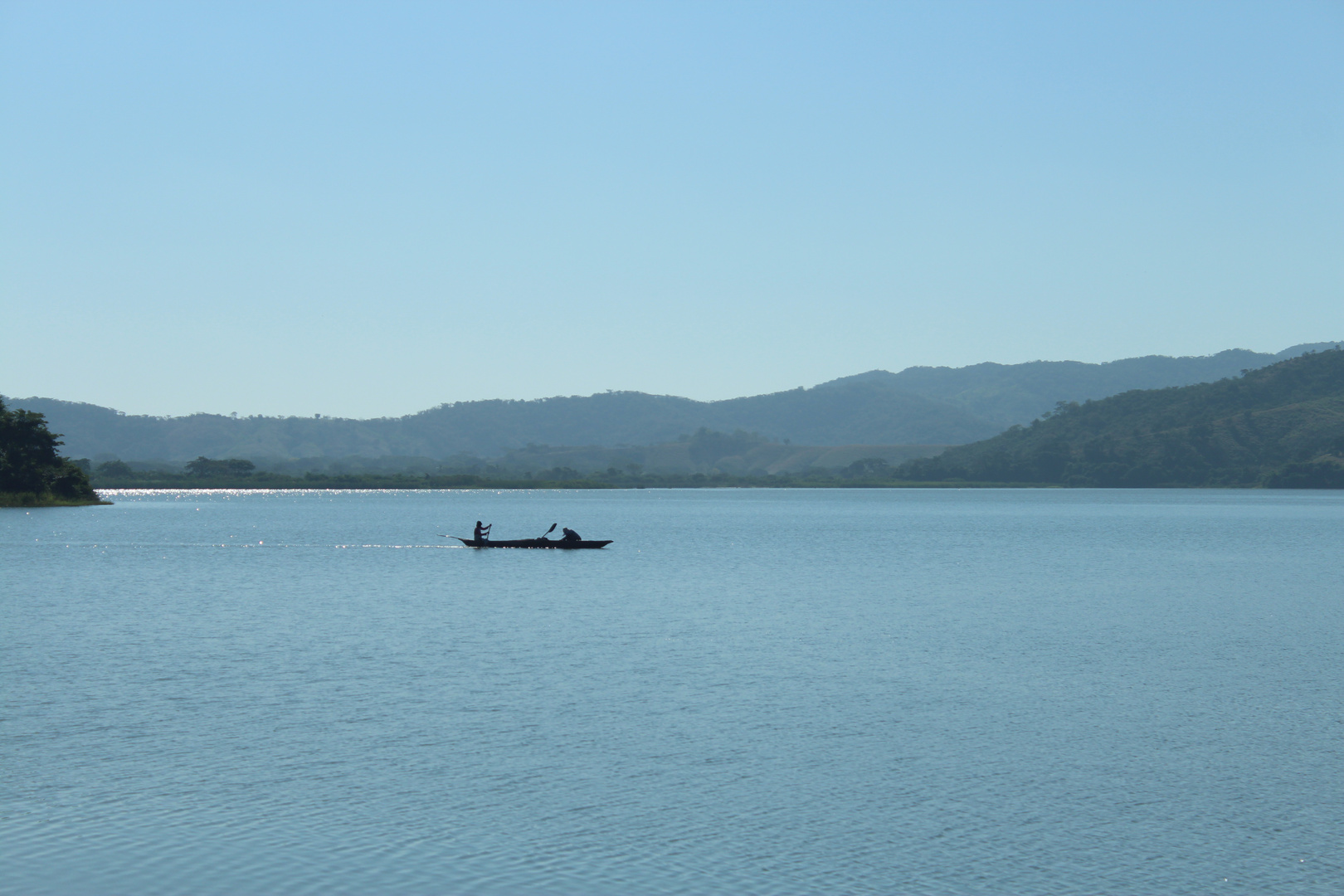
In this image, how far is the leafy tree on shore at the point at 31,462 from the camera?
146m

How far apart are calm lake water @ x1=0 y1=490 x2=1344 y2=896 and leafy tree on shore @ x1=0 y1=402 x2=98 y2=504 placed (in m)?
A: 90.6

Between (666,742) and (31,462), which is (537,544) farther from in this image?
(31,462)

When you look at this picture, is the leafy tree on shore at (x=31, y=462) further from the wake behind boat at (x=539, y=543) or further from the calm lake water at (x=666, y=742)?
the calm lake water at (x=666, y=742)

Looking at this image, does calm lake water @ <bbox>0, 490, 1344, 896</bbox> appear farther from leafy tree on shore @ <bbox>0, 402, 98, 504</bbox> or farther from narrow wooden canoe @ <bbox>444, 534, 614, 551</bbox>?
leafy tree on shore @ <bbox>0, 402, 98, 504</bbox>

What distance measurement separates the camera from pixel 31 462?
501ft

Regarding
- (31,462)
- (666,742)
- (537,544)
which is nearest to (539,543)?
(537,544)

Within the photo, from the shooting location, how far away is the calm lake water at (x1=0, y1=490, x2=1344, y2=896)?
19.3 metres

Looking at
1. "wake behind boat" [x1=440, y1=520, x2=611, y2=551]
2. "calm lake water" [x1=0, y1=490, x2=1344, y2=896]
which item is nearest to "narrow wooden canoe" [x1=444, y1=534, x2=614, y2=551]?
"wake behind boat" [x1=440, y1=520, x2=611, y2=551]

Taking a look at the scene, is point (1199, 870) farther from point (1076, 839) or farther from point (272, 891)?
point (272, 891)

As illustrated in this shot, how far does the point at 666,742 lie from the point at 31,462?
149m

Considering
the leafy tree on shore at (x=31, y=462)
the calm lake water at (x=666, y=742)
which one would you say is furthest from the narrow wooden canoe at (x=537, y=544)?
the leafy tree on shore at (x=31, y=462)

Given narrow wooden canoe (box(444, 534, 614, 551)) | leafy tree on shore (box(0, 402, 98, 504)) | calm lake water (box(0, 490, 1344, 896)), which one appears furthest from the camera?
leafy tree on shore (box(0, 402, 98, 504))

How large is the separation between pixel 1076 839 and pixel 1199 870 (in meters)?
2.11

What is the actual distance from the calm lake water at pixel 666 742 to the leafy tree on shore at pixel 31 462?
90.6 metres
